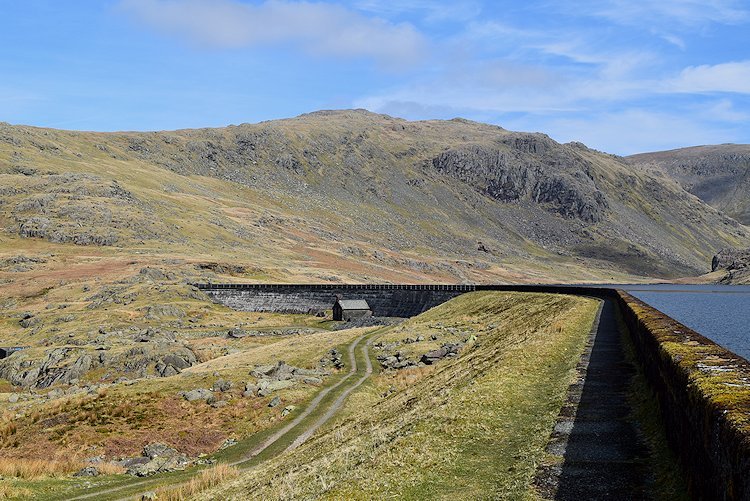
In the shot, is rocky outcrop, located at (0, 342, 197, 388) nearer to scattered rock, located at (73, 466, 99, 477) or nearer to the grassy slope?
scattered rock, located at (73, 466, 99, 477)

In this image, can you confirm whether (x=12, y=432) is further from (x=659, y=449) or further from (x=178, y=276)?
(x=178, y=276)

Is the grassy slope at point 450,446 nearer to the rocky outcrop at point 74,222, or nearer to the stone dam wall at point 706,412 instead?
the stone dam wall at point 706,412

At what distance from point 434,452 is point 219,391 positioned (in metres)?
39.4

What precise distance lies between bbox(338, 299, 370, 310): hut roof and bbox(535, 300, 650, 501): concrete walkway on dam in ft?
300

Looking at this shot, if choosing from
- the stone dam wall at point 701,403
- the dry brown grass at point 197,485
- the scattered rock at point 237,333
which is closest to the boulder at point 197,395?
the dry brown grass at point 197,485

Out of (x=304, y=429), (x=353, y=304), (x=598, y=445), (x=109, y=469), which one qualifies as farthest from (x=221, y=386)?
(x=353, y=304)

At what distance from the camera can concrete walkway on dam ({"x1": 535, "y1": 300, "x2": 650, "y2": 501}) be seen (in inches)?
523

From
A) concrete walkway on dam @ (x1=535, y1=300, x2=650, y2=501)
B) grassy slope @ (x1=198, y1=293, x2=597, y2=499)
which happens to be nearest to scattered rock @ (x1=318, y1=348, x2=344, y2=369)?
grassy slope @ (x1=198, y1=293, x2=597, y2=499)

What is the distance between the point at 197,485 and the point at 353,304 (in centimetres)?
9059

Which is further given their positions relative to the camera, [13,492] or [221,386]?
[221,386]

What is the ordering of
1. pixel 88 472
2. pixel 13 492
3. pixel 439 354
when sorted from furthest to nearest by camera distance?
pixel 439 354, pixel 88 472, pixel 13 492

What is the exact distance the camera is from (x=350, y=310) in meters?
116

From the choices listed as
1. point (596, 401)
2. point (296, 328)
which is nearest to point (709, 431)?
point (596, 401)

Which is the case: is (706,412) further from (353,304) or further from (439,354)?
(353,304)
